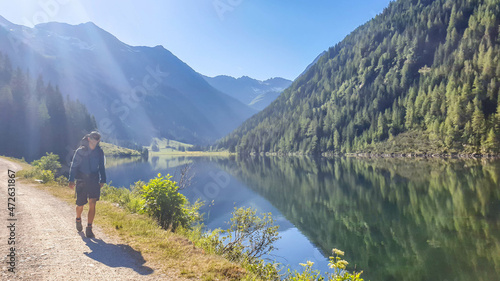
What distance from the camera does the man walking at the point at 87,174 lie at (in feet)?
35.4

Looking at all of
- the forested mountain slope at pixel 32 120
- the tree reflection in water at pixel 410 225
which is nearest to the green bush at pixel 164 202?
the tree reflection in water at pixel 410 225

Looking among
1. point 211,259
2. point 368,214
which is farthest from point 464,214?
point 211,259

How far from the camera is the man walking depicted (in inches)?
425

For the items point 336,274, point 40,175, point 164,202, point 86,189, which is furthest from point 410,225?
point 40,175

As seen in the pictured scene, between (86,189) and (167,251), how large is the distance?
436 centimetres

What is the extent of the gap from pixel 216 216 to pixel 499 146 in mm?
98623

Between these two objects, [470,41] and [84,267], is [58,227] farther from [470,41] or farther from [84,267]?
[470,41]

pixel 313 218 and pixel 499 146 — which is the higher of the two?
pixel 499 146

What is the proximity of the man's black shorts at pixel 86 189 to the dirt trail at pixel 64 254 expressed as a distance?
1.40m

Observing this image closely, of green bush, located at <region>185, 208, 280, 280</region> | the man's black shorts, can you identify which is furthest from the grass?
the man's black shorts

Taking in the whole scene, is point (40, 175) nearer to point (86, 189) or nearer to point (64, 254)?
Result: point (86, 189)

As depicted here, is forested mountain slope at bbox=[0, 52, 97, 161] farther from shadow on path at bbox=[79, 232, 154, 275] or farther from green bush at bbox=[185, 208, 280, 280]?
shadow on path at bbox=[79, 232, 154, 275]

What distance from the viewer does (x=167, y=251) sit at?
952cm

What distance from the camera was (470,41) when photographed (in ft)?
498
